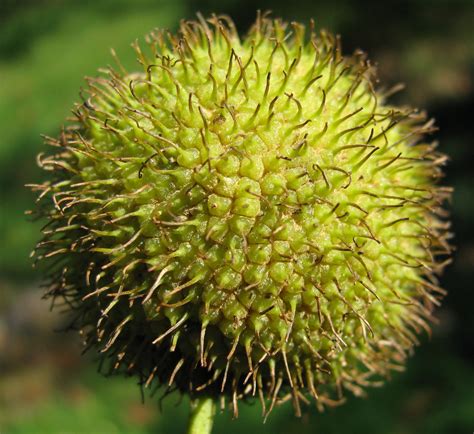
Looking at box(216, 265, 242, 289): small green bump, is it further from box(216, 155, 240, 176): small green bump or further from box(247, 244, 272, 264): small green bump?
box(216, 155, 240, 176): small green bump

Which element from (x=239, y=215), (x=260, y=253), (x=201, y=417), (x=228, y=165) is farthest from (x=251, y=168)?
(x=201, y=417)

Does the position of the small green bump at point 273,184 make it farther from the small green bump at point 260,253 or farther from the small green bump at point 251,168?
the small green bump at point 260,253

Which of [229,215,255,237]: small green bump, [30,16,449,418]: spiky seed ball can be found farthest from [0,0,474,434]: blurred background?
[229,215,255,237]: small green bump

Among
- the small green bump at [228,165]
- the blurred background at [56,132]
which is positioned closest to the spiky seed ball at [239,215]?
the small green bump at [228,165]

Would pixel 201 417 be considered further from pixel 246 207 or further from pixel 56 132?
pixel 56 132

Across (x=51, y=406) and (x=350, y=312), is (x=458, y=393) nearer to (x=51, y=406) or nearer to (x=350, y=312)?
(x=51, y=406)

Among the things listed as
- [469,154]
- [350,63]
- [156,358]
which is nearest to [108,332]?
[156,358]

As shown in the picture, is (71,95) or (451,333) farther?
(71,95)

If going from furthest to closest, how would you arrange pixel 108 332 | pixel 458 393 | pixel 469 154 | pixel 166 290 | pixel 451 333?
pixel 469 154 < pixel 451 333 < pixel 458 393 < pixel 108 332 < pixel 166 290
